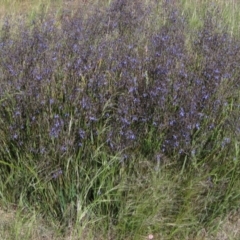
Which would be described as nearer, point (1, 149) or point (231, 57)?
point (1, 149)

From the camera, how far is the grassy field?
3039 millimetres

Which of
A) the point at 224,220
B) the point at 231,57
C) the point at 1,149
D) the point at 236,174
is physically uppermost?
the point at 231,57

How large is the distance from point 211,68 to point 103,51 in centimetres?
69

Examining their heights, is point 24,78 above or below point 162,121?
above

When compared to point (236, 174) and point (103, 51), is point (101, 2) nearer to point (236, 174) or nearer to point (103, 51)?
point (103, 51)

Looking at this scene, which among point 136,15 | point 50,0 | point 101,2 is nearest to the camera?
point 136,15

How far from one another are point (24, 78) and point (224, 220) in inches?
56.1

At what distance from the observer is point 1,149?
10.5 ft

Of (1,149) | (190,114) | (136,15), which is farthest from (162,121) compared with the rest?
(136,15)

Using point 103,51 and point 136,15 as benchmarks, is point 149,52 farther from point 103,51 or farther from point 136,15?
point 136,15

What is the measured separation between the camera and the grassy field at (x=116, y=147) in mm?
3039

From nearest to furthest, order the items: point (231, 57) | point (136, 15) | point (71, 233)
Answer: point (71, 233) < point (231, 57) < point (136, 15)

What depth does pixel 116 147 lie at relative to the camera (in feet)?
10.1

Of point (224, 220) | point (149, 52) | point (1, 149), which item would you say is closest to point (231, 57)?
point (149, 52)
